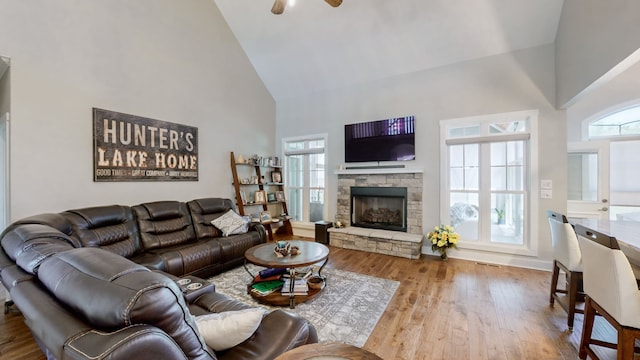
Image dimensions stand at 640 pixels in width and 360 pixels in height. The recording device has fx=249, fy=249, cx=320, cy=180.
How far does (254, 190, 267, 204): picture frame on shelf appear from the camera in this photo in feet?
17.6

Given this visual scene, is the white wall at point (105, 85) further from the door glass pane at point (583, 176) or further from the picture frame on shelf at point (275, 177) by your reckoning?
the door glass pane at point (583, 176)

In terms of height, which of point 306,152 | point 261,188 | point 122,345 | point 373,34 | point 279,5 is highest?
point 373,34

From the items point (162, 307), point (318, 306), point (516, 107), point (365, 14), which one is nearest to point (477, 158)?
A: point (516, 107)

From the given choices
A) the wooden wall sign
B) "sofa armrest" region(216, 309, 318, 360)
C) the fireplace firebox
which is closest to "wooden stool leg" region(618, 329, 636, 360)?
"sofa armrest" region(216, 309, 318, 360)

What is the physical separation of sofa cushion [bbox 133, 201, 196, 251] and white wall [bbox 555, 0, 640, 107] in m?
5.09

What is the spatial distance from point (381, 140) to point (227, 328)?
14.1ft

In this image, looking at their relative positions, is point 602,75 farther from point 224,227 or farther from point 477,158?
point 224,227

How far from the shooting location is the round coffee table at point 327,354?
93 cm

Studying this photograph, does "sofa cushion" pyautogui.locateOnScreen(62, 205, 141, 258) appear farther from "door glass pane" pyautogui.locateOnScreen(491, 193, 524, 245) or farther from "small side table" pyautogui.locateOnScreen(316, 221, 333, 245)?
"door glass pane" pyautogui.locateOnScreen(491, 193, 524, 245)

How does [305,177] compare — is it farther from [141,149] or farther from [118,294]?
[118,294]

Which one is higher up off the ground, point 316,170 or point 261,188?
point 316,170

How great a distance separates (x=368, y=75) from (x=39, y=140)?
494 cm

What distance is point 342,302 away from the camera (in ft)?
8.78

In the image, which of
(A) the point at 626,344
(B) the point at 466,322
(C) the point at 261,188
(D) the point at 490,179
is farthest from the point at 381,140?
(A) the point at 626,344
